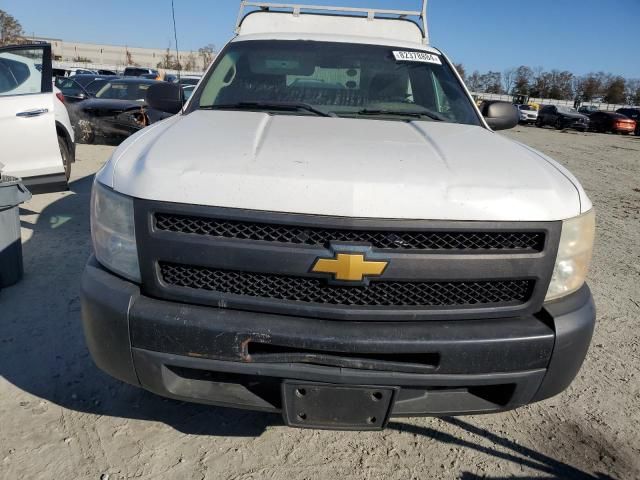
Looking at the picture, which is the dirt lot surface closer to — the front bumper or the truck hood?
the front bumper

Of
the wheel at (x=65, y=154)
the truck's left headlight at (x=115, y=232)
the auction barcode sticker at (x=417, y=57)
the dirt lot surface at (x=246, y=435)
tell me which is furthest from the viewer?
the wheel at (x=65, y=154)

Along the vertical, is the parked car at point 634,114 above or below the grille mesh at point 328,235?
below

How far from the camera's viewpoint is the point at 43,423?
237cm

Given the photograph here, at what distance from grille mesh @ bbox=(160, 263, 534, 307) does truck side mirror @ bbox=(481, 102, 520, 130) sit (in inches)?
71.0

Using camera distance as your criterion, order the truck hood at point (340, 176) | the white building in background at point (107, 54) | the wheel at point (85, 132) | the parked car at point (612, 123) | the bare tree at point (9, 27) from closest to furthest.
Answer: the truck hood at point (340, 176), the wheel at point (85, 132), the parked car at point (612, 123), the bare tree at point (9, 27), the white building in background at point (107, 54)

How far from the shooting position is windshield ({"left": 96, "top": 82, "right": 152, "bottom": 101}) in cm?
1102

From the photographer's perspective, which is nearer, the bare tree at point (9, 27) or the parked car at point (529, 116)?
the parked car at point (529, 116)

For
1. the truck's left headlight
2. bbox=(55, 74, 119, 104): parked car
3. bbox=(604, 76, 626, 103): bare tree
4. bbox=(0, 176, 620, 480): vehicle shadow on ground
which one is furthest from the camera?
bbox=(604, 76, 626, 103): bare tree

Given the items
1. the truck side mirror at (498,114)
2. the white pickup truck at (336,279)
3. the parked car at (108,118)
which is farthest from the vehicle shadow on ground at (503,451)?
the parked car at (108,118)

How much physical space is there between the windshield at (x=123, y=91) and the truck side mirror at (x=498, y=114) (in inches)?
369

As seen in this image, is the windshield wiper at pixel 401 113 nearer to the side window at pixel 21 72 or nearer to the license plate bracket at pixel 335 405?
the license plate bracket at pixel 335 405

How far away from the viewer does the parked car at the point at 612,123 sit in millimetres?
29031

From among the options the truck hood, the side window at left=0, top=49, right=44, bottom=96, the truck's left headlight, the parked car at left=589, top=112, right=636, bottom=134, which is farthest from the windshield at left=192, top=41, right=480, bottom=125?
the parked car at left=589, top=112, right=636, bottom=134

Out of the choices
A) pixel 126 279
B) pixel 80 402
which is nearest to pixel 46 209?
pixel 80 402
